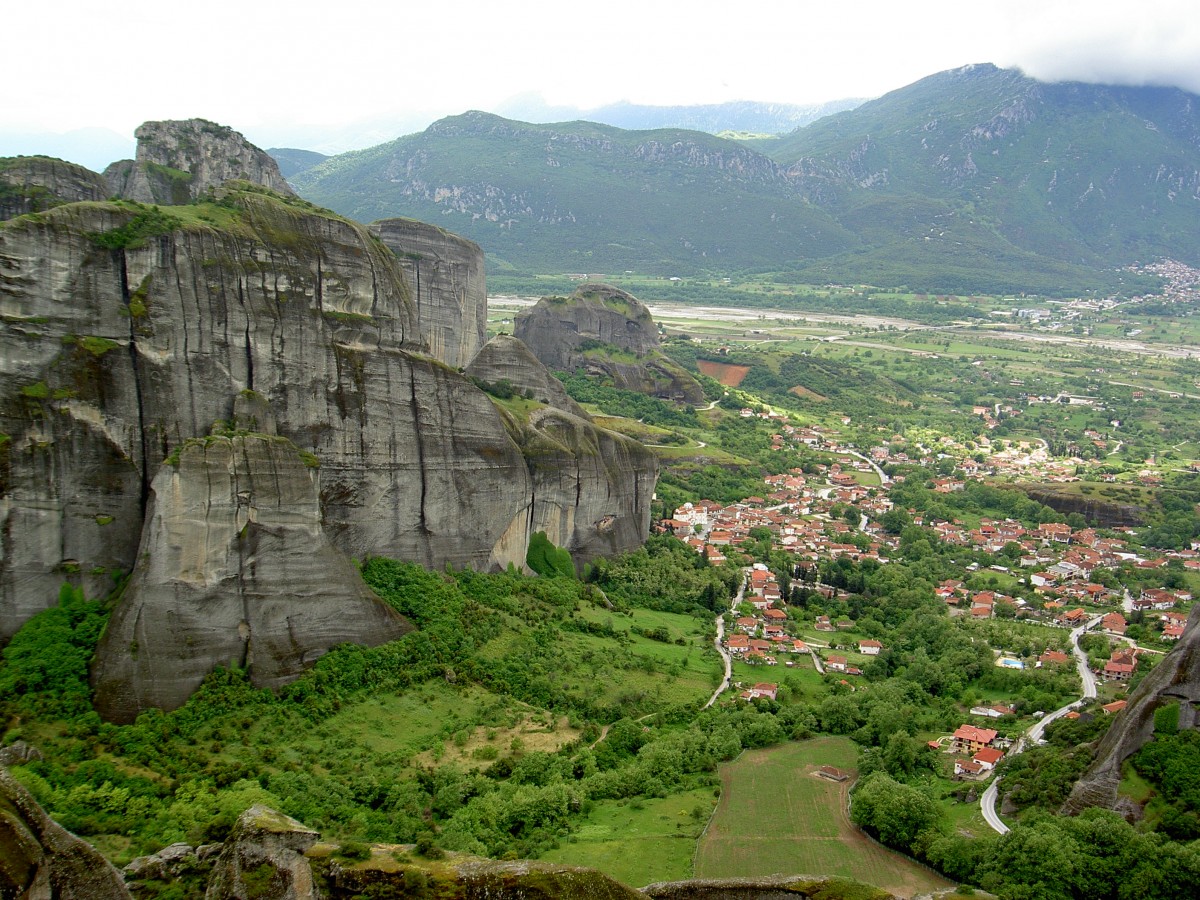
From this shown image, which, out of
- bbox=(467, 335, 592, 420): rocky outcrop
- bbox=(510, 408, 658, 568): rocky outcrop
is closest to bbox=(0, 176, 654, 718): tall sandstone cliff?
bbox=(510, 408, 658, 568): rocky outcrop

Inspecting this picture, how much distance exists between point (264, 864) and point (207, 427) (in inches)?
731

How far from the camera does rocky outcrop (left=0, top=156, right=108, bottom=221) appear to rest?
129ft

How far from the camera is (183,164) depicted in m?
61.2

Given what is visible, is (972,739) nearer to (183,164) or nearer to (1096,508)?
(1096,508)

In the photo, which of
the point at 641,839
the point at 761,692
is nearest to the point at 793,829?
the point at 641,839

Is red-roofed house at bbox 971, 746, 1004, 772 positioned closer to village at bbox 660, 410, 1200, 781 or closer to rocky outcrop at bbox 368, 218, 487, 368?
village at bbox 660, 410, 1200, 781

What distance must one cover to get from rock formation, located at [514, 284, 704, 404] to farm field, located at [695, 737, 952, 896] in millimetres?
69834

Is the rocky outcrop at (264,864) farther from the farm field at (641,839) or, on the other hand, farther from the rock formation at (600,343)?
the rock formation at (600,343)

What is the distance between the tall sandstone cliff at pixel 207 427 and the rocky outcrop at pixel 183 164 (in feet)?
67.1

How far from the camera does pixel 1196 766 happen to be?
100 feet

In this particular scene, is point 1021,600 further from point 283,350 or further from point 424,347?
point 283,350

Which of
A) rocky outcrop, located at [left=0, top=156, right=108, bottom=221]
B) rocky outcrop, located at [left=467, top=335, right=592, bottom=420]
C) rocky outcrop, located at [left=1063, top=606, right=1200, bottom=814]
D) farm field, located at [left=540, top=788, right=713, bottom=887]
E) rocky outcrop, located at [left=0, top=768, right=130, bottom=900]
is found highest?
rocky outcrop, located at [left=0, top=156, right=108, bottom=221]

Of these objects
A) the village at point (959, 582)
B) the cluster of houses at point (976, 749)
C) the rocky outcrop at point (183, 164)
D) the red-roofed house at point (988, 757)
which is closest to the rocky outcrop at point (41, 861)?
the cluster of houses at point (976, 749)

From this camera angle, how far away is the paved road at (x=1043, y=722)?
34.9 metres
